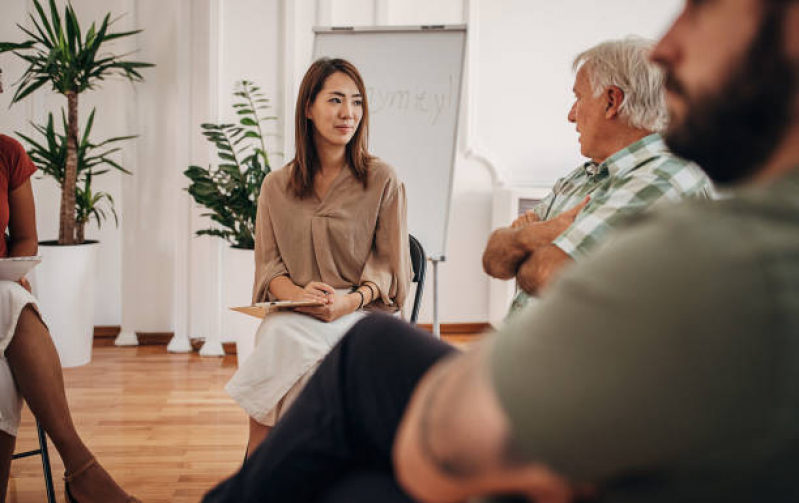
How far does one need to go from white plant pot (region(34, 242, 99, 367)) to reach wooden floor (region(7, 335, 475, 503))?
125 mm

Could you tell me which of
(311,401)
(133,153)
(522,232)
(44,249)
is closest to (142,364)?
(44,249)

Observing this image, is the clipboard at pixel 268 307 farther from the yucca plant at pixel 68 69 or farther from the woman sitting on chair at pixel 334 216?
the yucca plant at pixel 68 69

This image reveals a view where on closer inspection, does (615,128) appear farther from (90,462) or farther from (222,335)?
(222,335)

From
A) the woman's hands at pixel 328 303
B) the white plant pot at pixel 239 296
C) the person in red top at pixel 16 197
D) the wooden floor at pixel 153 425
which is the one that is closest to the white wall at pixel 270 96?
the white plant pot at pixel 239 296

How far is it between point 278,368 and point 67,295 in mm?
1954

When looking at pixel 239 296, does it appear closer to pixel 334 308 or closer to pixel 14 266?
pixel 334 308

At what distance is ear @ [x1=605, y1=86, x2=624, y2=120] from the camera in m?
1.57

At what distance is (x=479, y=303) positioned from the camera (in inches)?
169

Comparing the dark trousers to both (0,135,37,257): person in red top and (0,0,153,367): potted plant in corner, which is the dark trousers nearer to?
(0,135,37,257): person in red top

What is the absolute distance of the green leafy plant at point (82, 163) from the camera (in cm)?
339

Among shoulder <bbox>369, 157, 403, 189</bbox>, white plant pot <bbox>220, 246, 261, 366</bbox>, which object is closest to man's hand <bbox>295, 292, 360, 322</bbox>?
shoulder <bbox>369, 157, 403, 189</bbox>

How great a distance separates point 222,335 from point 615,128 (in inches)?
112

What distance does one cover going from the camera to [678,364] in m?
0.48

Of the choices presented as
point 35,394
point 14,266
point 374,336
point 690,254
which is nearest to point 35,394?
point 35,394
